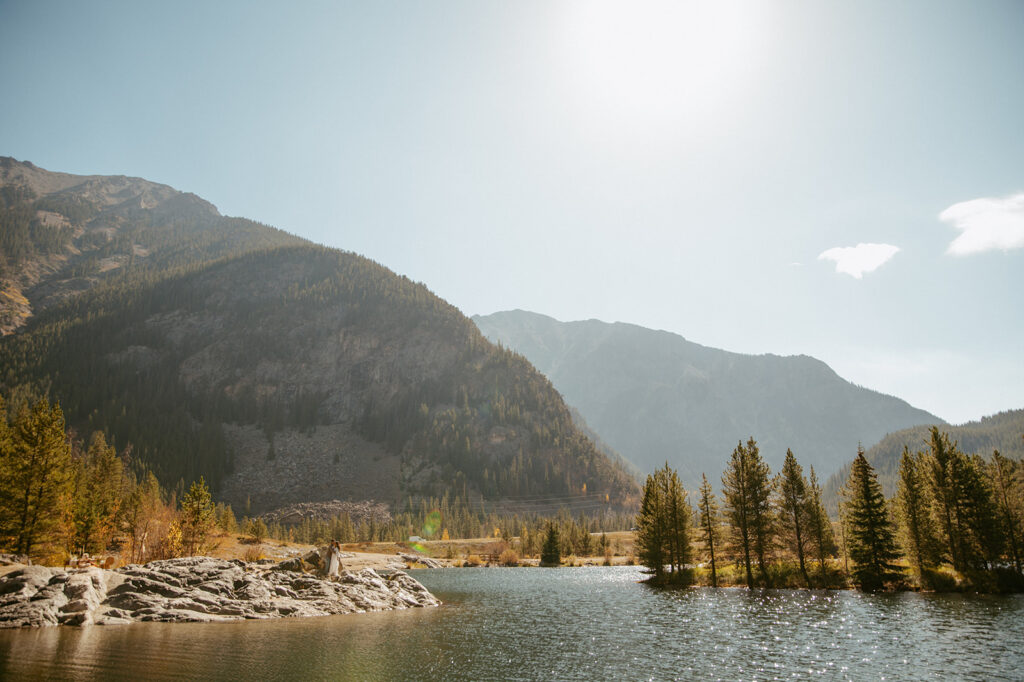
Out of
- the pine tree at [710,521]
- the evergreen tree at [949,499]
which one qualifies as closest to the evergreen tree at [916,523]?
the evergreen tree at [949,499]

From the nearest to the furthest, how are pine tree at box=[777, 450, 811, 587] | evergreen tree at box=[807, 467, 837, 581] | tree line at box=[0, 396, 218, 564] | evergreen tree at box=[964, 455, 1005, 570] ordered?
tree line at box=[0, 396, 218, 564], evergreen tree at box=[964, 455, 1005, 570], evergreen tree at box=[807, 467, 837, 581], pine tree at box=[777, 450, 811, 587]

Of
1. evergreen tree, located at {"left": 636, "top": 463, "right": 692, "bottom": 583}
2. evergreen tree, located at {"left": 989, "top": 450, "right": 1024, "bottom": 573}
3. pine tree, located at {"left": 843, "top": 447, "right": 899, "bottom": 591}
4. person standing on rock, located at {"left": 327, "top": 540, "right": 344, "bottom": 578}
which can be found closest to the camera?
evergreen tree, located at {"left": 989, "top": 450, "right": 1024, "bottom": 573}

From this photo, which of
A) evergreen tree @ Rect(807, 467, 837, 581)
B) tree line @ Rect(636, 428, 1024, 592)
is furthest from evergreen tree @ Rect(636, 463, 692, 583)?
evergreen tree @ Rect(807, 467, 837, 581)

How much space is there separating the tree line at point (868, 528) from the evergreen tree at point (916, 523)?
0.13 meters

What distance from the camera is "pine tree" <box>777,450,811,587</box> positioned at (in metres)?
74.6

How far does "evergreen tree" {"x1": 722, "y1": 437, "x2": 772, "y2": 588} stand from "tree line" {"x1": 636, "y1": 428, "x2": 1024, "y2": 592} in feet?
0.46

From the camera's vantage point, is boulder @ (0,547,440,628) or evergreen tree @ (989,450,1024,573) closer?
boulder @ (0,547,440,628)

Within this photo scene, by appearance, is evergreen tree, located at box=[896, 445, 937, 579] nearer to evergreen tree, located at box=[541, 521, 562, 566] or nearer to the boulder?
the boulder

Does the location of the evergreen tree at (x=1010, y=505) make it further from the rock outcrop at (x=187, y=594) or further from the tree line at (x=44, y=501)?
the tree line at (x=44, y=501)

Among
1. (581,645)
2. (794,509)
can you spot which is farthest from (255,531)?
(581,645)

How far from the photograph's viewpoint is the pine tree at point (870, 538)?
6600 centimetres

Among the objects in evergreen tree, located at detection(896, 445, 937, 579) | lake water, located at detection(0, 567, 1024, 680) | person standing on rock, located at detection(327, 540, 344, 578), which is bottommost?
lake water, located at detection(0, 567, 1024, 680)

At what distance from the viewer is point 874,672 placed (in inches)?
1198

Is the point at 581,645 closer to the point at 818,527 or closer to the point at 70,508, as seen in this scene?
the point at 818,527
